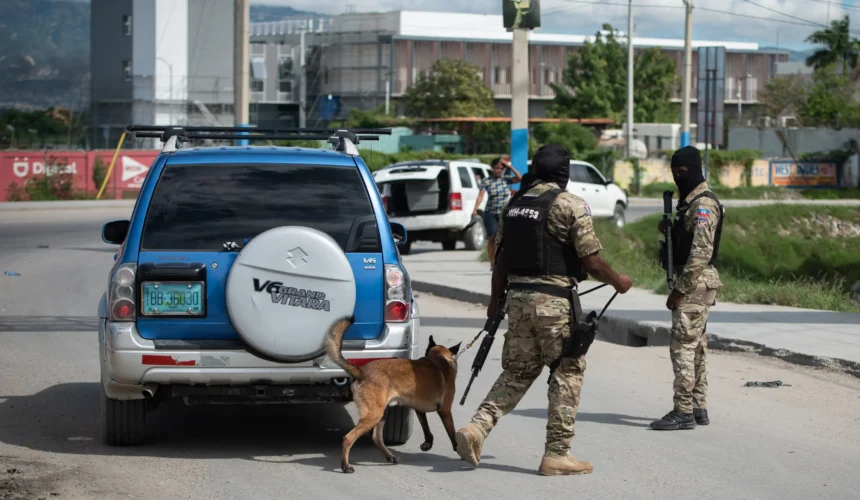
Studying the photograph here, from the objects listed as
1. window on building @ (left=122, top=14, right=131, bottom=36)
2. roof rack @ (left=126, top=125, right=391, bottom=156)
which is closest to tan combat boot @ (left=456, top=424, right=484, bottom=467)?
roof rack @ (left=126, top=125, right=391, bottom=156)

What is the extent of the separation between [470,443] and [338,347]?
923 millimetres

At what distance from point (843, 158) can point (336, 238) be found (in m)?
53.7

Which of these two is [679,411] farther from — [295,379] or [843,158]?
[843,158]

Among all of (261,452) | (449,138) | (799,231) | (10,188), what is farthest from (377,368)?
(449,138)

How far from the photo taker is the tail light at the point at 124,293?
6586 millimetres

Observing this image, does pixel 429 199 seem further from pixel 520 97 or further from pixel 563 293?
pixel 563 293

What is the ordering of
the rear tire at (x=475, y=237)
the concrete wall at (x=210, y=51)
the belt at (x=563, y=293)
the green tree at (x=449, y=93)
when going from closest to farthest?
the belt at (x=563, y=293) → the rear tire at (x=475, y=237) → the concrete wall at (x=210, y=51) → the green tree at (x=449, y=93)

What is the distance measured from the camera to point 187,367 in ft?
21.5

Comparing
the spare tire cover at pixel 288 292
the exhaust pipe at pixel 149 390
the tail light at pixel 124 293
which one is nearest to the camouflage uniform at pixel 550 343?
the spare tire cover at pixel 288 292

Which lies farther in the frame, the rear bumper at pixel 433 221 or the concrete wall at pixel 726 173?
the concrete wall at pixel 726 173

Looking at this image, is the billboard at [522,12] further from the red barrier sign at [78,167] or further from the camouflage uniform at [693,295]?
the red barrier sign at [78,167]

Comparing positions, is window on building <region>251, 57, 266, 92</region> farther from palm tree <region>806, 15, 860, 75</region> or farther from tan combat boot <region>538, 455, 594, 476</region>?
tan combat boot <region>538, 455, 594, 476</region>

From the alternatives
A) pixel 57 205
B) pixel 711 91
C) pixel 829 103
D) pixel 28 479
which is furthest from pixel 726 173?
pixel 28 479

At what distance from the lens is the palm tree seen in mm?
92000
